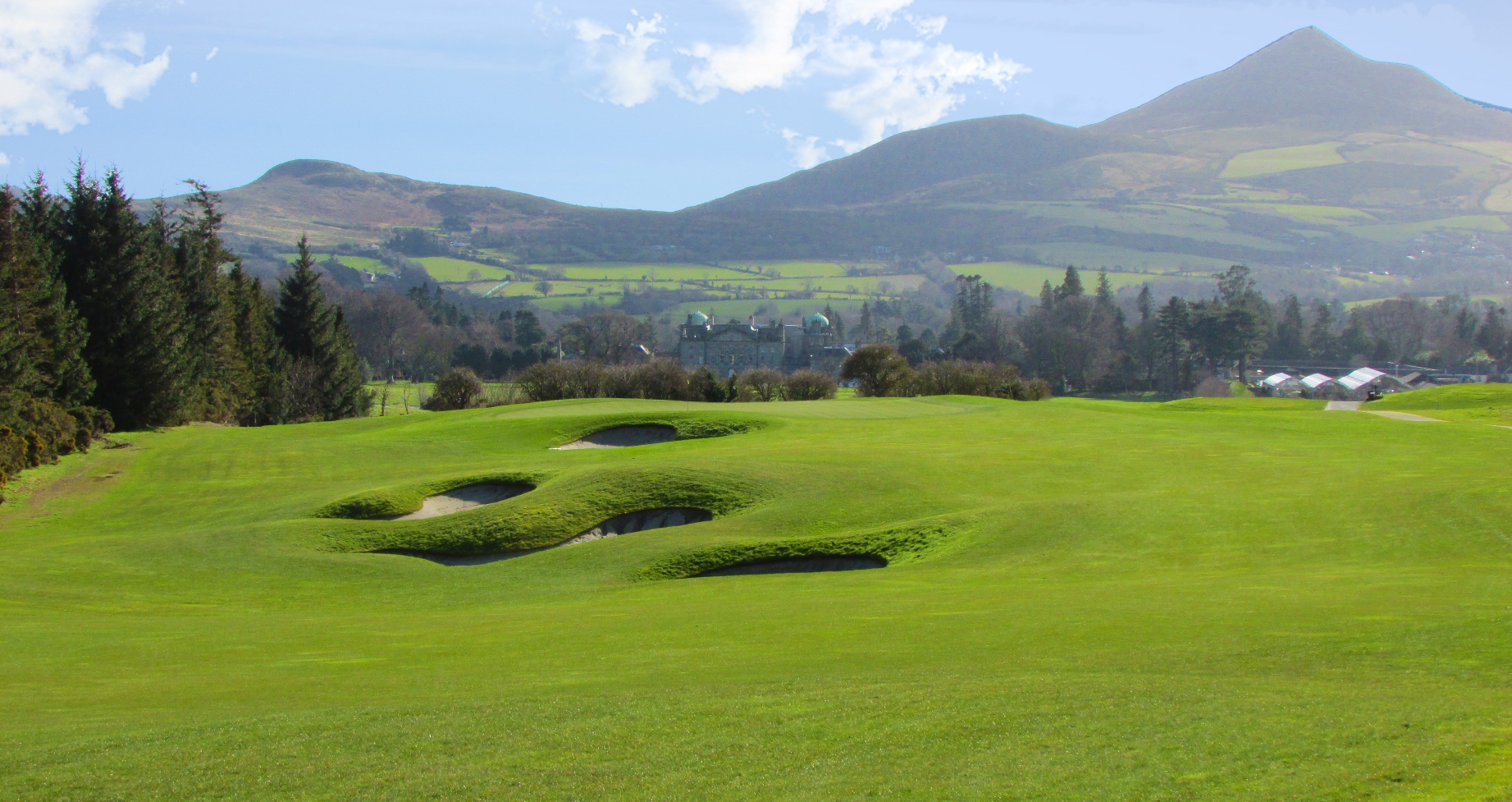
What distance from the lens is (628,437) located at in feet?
158

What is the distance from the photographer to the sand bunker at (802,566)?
2614cm

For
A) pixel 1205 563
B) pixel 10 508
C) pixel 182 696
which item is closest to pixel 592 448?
pixel 10 508

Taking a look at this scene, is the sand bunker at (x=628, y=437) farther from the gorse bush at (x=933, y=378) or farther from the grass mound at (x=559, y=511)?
the gorse bush at (x=933, y=378)

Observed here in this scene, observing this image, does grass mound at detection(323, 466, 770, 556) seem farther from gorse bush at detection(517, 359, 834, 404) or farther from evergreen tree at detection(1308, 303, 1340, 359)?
evergreen tree at detection(1308, 303, 1340, 359)

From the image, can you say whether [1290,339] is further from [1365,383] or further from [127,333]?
[127,333]

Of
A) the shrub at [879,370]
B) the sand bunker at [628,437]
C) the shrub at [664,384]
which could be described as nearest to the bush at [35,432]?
the sand bunker at [628,437]

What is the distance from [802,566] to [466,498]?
13302 mm

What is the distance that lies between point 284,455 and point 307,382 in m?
36.3

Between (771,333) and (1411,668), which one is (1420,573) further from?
(771,333)

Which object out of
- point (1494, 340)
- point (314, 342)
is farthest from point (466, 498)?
point (1494, 340)

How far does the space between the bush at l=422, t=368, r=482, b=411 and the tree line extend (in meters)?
7.80

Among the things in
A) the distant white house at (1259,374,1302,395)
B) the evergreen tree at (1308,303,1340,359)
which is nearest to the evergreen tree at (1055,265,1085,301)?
the evergreen tree at (1308,303,1340,359)

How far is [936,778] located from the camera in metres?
9.35

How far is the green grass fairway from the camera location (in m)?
9.72
